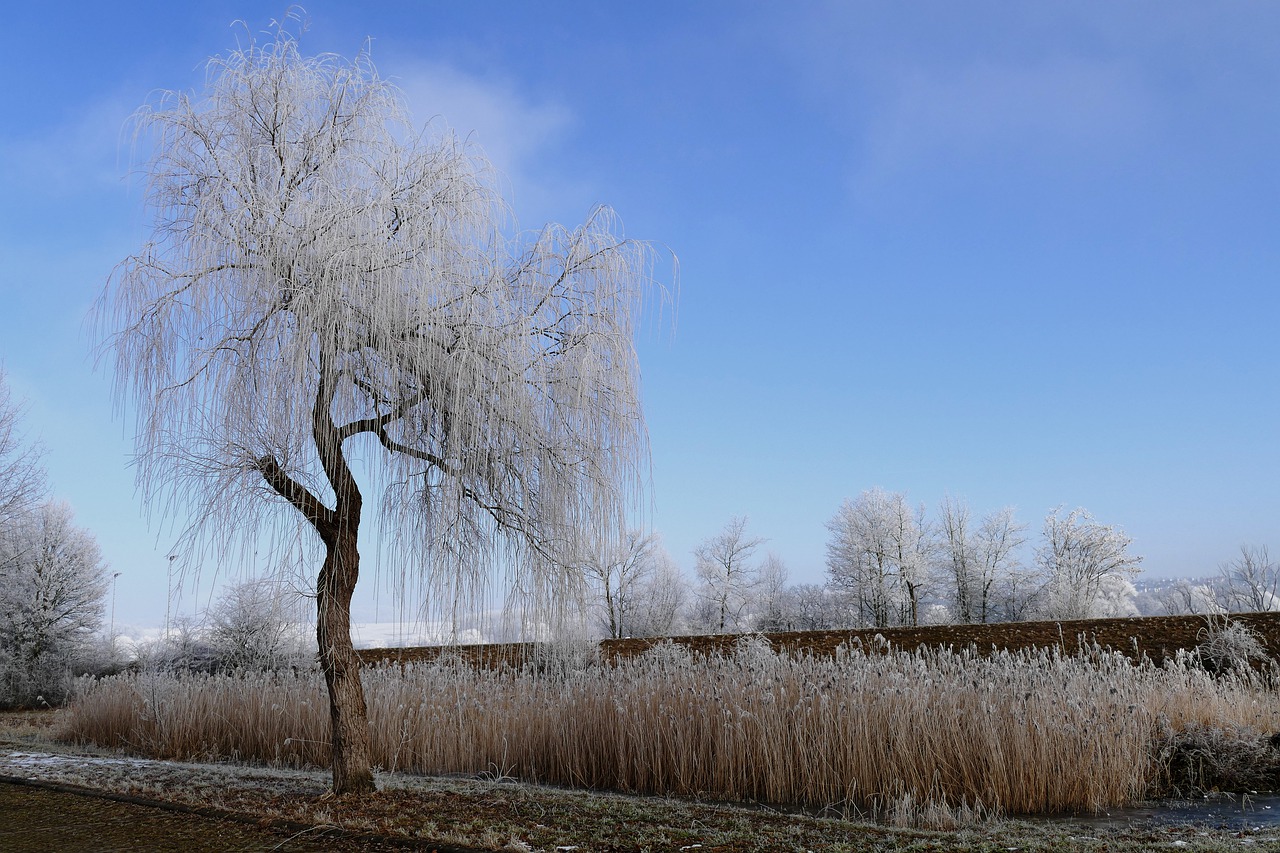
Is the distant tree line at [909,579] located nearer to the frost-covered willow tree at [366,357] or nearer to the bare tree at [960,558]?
the bare tree at [960,558]

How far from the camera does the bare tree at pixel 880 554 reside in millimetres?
36375

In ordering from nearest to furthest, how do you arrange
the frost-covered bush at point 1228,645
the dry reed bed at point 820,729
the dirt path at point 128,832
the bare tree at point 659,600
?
the dirt path at point 128,832
the dry reed bed at point 820,729
the frost-covered bush at point 1228,645
the bare tree at point 659,600

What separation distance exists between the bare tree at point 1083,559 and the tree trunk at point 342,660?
34.1 metres

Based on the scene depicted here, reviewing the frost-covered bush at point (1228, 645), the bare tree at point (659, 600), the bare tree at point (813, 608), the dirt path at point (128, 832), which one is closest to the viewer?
the dirt path at point (128, 832)

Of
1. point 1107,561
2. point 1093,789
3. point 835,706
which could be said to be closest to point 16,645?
point 835,706

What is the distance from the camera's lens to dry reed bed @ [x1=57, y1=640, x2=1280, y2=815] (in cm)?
607

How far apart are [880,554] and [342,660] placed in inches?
1318

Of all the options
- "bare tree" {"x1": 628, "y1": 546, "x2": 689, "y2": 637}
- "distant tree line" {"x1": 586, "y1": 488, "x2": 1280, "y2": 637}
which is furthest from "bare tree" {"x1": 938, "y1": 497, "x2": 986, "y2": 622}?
"bare tree" {"x1": 628, "y1": 546, "x2": 689, "y2": 637}

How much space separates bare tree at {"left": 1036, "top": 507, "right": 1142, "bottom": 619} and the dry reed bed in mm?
28650

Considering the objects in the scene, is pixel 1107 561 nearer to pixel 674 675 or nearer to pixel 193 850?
pixel 674 675

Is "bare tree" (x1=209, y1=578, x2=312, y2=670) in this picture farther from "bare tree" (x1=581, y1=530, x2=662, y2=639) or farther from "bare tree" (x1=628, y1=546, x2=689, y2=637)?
"bare tree" (x1=628, y1=546, x2=689, y2=637)

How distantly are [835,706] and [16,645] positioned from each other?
24182 mm

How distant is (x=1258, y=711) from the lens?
8414 millimetres

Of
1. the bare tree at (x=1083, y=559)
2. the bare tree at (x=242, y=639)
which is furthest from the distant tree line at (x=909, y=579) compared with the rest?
the bare tree at (x=242, y=639)
